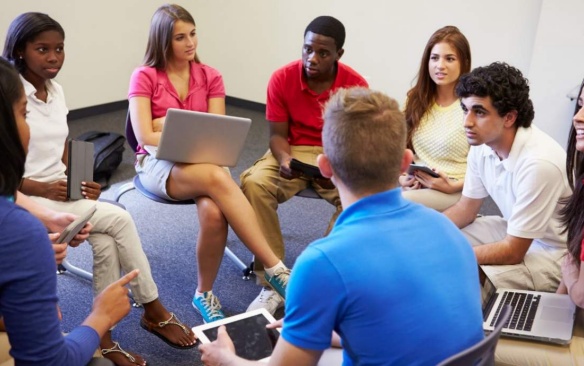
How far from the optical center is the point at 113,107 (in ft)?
17.0

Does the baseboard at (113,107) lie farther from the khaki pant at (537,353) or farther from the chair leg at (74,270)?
the khaki pant at (537,353)

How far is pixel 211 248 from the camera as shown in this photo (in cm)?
248

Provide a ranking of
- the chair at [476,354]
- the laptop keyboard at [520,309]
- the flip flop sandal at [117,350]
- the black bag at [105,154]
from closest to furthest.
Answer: the chair at [476,354] → the laptop keyboard at [520,309] → the flip flop sandal at [117,350] → the black bag at [105,154]

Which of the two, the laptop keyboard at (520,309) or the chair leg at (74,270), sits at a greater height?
the laptop keyboard at (520,309)

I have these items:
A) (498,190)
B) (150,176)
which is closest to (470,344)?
(498,190)

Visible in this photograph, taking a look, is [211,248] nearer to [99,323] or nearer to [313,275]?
[99,323]

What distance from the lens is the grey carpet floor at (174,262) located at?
239 cm

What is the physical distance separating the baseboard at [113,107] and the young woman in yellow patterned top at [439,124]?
2.78m

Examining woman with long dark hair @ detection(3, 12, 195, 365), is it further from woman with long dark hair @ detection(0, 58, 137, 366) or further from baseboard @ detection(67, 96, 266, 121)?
baseboard @ detection(67, 96, 266, 121)

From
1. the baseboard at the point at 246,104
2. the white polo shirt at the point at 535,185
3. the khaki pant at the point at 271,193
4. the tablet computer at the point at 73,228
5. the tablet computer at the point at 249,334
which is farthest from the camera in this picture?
the baseboard at the point at 246,104

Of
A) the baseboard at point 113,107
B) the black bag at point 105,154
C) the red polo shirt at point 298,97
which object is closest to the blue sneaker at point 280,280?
the red polo shirt at point 298,97

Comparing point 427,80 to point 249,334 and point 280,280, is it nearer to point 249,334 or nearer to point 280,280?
point 280,280

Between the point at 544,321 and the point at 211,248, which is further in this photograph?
the point at 211,248

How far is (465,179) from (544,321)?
80cm
